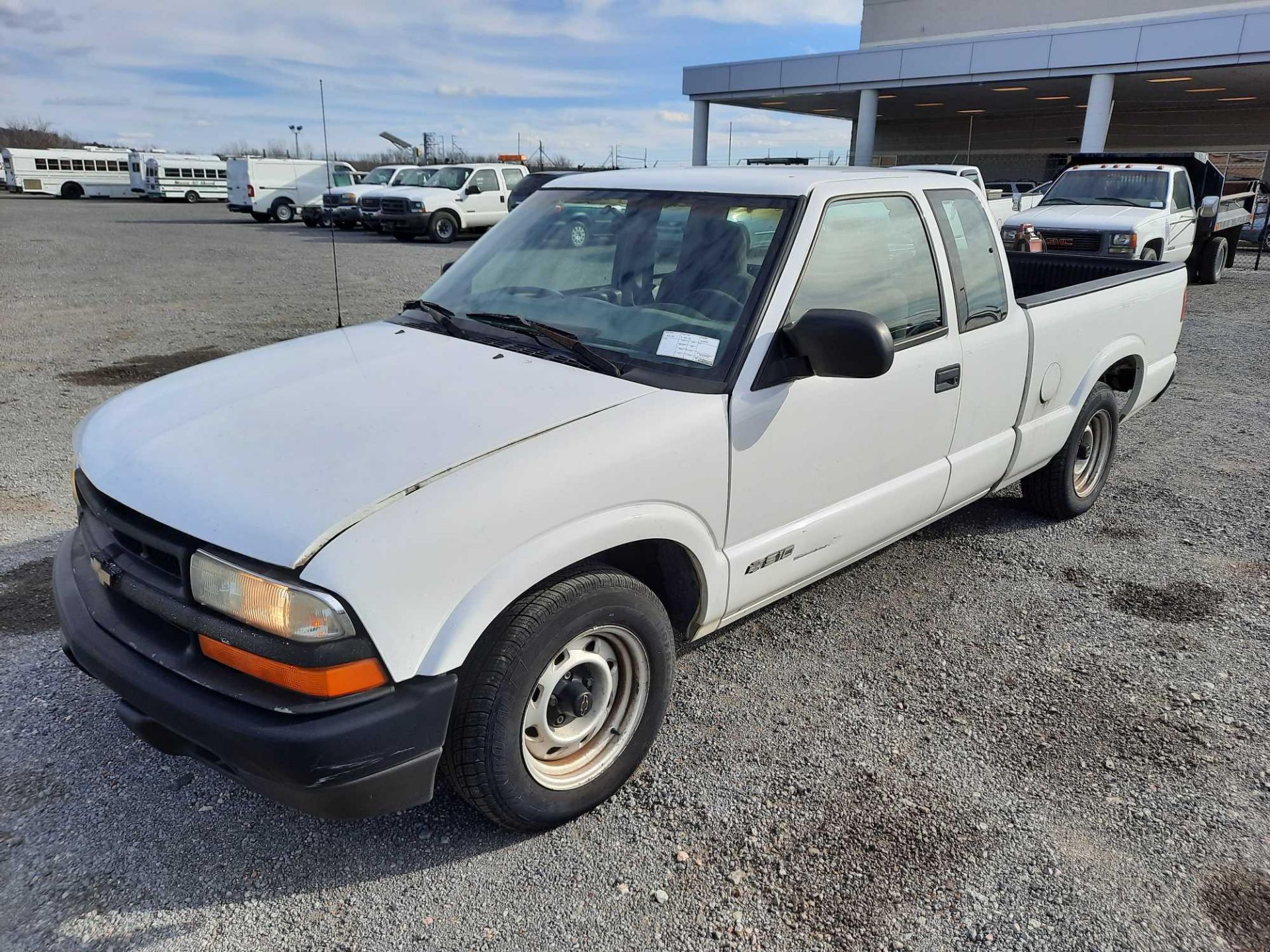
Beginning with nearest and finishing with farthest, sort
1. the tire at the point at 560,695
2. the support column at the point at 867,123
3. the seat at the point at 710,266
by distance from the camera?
1. the tire at the point at 560,695
2. the seat at the point at 710,266
3. the support column at the point at 867,123

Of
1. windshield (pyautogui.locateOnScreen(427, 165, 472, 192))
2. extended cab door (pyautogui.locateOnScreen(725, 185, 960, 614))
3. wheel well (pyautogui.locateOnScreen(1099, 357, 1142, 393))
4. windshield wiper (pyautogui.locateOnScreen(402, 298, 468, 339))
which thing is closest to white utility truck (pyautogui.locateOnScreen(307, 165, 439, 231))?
windshield (pyautogui.locateOnScreen(427, 165, 472, 192))

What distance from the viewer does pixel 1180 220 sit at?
1359 centimetres

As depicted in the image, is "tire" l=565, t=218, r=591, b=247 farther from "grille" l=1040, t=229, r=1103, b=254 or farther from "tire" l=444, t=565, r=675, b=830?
"grille" l=1040, t=229, r=1103, b=254

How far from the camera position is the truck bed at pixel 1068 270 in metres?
5.44

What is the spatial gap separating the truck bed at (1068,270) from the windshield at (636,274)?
2738mm

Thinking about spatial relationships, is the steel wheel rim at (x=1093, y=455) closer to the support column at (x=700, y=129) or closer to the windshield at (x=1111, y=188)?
the windshield at (x=1111, y=188)

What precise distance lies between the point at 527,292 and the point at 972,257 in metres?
1.95

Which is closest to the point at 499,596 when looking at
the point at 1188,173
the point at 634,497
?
the point at 634,497

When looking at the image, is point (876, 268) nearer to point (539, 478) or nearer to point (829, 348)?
point (829, 348)

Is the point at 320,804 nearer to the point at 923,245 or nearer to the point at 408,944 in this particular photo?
the point at 408,944

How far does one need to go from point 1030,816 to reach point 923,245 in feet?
7.16

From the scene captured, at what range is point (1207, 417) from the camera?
24.6 feet

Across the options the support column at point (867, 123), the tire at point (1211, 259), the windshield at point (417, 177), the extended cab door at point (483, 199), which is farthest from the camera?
the support column at point (867, 123)

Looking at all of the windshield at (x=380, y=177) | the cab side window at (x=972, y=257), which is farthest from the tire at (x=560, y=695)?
the windshield at (x=380, y=177)
